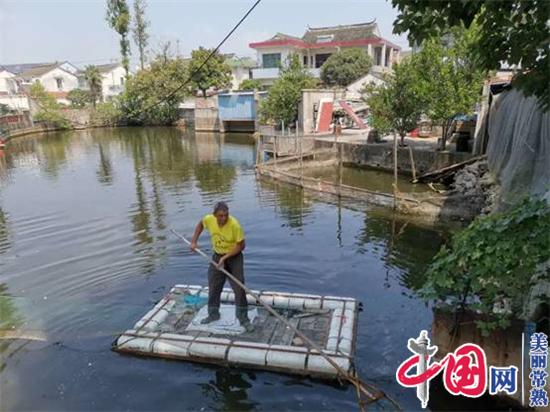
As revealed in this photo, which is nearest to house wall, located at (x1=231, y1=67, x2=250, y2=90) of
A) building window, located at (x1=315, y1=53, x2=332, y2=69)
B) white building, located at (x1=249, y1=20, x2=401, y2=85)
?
white building, located at (x1=249, y1=20, x2=401, y2=85)

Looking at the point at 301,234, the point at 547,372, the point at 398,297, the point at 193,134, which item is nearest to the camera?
the point at 547,372

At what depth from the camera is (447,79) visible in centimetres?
1712

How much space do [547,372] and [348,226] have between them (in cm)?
805

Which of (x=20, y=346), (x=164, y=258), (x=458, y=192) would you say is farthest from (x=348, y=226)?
(x=20, y=346)

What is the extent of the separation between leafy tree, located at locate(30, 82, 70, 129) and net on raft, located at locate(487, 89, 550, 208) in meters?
44.1

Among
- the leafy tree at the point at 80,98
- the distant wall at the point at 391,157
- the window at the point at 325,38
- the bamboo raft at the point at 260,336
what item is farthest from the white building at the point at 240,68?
the bamboo raft at the point at 260,336

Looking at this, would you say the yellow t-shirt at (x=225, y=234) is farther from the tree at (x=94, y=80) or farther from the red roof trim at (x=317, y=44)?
the tree at (x=94, y=80)

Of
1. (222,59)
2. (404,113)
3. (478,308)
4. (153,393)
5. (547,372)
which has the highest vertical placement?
(222,59)

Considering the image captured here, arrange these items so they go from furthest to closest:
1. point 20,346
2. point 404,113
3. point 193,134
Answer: point 193,134, point 404,113, point 20,346

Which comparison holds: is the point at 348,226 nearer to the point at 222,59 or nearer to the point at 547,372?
the point at 547,372

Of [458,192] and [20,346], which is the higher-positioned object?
[458,192]

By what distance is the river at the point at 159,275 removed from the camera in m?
5.77

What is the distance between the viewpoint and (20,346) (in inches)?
270

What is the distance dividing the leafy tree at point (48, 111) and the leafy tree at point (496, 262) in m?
47.7
